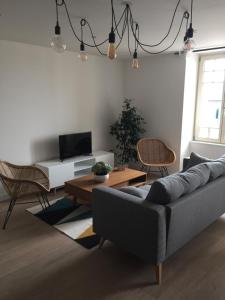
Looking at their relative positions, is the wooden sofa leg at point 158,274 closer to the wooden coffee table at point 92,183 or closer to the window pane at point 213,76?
A: the wooden coffee table at point 92,183

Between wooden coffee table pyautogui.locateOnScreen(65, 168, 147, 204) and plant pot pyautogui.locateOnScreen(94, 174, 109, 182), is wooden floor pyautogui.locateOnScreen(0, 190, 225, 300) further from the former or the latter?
plant pot pyautogui.locateOnScreen(94, 174, 109, 182)

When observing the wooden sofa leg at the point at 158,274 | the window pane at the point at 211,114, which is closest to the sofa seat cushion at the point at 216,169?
the wooden sofa leg at the point at 158,274

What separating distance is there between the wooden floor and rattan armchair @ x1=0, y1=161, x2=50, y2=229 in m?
0.44

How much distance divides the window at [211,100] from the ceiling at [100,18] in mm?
1028

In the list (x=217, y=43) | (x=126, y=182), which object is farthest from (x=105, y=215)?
(x=217, y=43)

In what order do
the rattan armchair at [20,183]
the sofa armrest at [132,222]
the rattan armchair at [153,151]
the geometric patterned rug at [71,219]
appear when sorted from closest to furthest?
the sofa armrest at [132,222]
the geometric patterned rug at [71,219]
the rattan armchair at [20,183]
the rattan armchair at [153,151]

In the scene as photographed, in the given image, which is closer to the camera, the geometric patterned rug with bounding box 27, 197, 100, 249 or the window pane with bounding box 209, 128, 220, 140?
the geometric patterned rug with bounding box 27, 197, 100, 249

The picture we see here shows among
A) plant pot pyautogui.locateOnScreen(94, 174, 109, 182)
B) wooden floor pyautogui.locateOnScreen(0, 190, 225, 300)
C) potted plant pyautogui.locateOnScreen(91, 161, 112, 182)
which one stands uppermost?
potted plant pyautogui.locateOnScreen(91, 161, 112, 182)

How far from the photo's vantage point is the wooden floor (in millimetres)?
2074

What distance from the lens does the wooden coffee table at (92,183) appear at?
131 inches

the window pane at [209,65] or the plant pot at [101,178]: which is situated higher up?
the window pane at [209,65]

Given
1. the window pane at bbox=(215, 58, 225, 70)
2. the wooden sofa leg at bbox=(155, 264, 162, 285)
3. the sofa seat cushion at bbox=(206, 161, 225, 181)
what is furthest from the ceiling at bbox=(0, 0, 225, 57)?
the wooden sofa leg at bbox=(155, 264, 162, 285)

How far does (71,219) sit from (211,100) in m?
3.37

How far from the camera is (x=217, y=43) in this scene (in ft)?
12.9
